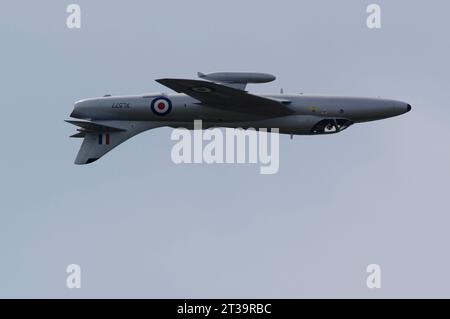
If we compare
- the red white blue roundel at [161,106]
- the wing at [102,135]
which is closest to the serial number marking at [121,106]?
the wing at [102,135]

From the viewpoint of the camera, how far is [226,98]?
5531cm

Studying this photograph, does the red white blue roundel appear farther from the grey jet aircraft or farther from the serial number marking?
the serial number marking

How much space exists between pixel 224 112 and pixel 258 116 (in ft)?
6.06

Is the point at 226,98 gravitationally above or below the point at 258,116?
above

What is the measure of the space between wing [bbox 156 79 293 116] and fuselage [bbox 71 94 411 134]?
0.31m

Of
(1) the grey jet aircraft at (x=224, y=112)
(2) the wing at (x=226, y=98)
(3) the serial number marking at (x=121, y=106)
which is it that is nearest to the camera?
(2) the wing at (x=226, y=98)

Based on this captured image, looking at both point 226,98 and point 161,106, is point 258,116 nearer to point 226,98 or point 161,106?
point 226,98

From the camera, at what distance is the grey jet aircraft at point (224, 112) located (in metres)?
56.0

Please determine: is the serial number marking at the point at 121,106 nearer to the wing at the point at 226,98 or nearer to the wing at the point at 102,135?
the wing at the point at 102,135

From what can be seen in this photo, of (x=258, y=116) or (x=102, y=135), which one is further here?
(x=102, y=135)

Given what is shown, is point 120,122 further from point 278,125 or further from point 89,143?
point 278,125

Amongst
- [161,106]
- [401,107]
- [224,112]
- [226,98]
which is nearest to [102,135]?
[161,106]

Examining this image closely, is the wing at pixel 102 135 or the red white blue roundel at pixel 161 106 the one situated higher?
the red white blue roundel at pixel 161 106

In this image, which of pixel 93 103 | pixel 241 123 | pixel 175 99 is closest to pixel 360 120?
pixel 241 123
